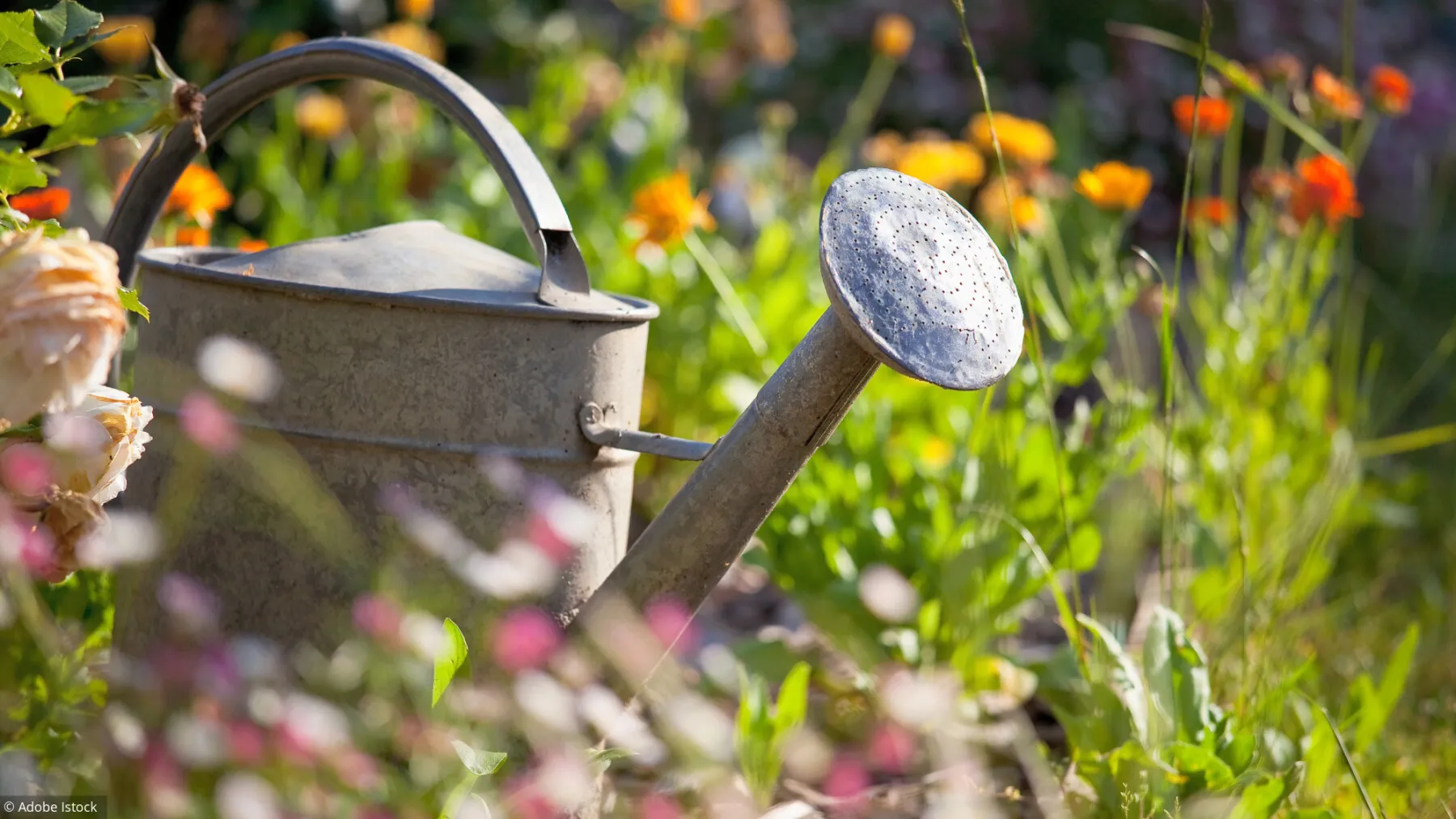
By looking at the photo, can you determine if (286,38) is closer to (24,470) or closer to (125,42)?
(125,42)

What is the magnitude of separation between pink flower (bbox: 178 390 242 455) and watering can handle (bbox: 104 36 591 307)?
0.21m

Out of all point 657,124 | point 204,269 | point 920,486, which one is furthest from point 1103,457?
point 657,124

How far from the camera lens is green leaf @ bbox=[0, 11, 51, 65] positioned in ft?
2.55

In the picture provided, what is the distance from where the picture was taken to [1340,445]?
198 centimetres

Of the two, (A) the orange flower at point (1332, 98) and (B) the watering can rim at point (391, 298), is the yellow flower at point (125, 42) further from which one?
(A) the orange flower at point (1332, 98)

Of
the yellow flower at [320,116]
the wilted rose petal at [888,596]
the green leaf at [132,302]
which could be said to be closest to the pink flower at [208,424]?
the green leaf at [132,302]

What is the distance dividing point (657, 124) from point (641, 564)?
5.81ft

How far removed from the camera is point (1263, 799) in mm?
1083

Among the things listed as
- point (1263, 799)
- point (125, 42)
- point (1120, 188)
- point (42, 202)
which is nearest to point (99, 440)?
point (42, 202)

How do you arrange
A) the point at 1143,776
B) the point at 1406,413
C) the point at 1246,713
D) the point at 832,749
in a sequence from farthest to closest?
the point at 1406,413 < the point at 832,749 < the point at 1246,713 < the point at 1143,776

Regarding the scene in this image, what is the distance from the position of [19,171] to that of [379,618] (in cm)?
40

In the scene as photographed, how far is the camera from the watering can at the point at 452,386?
971mm

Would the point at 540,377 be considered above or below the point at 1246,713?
above

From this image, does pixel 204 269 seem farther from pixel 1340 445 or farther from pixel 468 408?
pixel 1340 445
